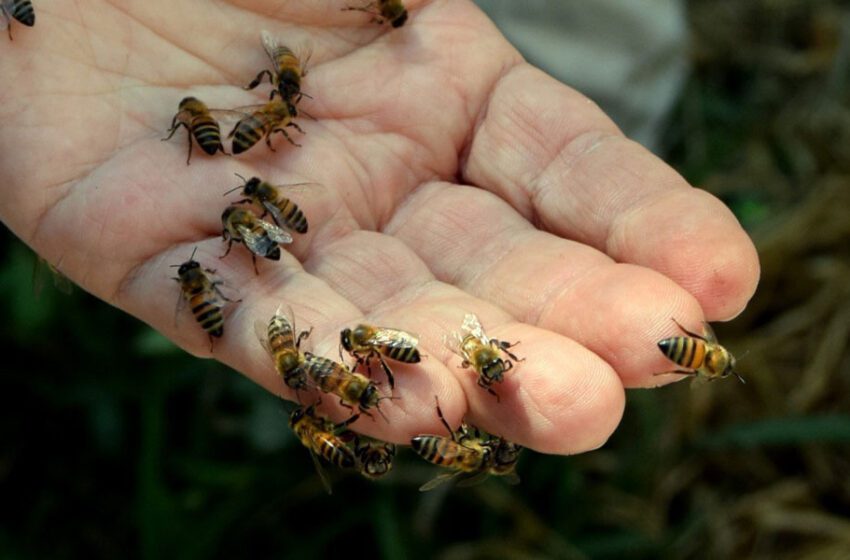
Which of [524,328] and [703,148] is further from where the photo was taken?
[703,148]

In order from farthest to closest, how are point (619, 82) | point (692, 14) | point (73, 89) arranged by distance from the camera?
1. point (692, 14)
2. point (619, 82)
3. point (73, 89)

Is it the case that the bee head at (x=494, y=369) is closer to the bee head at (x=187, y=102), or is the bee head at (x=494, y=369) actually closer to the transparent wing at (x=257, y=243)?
the transparent wing at (x=257, y=243)

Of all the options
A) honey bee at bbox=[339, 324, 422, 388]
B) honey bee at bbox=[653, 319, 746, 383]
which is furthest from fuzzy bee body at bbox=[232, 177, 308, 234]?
honey bee at bbox=[653, 319, 746, 383]

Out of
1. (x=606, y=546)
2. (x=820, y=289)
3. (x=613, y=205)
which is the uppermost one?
(x=613, y=205)

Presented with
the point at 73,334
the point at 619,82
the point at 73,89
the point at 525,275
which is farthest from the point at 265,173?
the point at 619,82

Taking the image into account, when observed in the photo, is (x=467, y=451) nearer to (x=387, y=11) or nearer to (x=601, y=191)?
(x=601, y=191)

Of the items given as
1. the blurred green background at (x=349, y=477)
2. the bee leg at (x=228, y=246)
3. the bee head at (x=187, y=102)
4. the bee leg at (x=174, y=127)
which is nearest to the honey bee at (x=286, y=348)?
the bee leg at (x=228, y=246)

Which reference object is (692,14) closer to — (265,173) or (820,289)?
(820,289)
